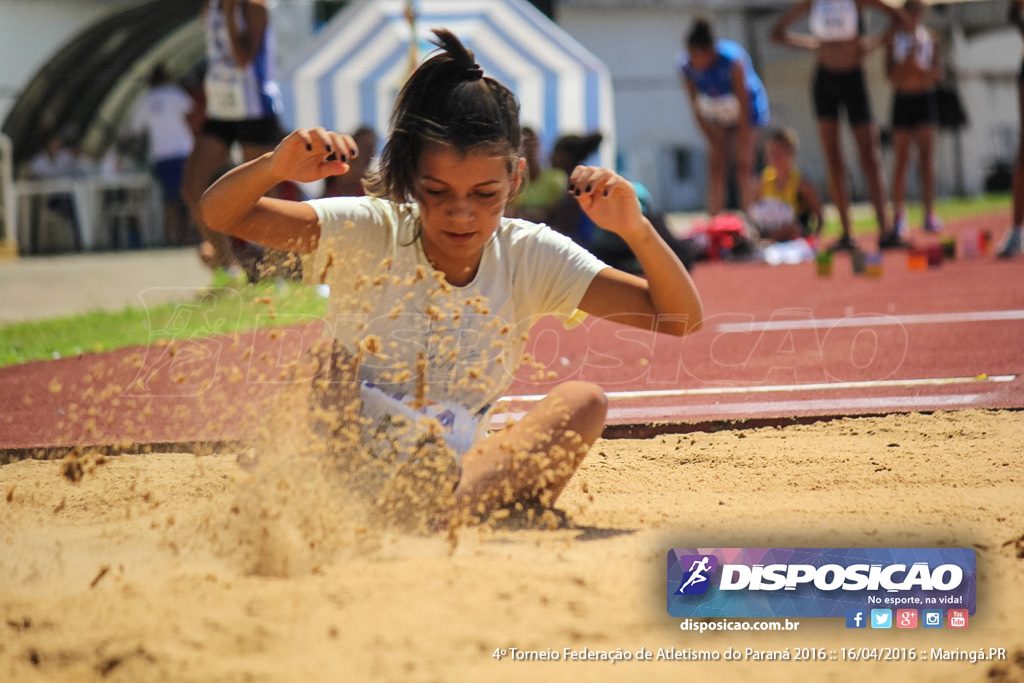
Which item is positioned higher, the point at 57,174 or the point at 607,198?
the point at 57,174

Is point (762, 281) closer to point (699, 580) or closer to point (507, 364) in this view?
point (507, 364)

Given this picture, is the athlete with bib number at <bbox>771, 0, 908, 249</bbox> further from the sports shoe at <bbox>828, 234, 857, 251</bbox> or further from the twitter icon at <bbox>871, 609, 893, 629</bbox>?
the twitter icon at <bbox>871, 609, 893, 629</bbox>

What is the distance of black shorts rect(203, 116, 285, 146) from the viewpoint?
7145 mm

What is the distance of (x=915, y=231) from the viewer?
1161 centimetres

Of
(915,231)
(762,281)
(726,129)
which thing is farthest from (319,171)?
(915,231)

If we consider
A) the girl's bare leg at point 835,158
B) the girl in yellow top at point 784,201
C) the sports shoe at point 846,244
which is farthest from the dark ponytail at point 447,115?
the girl in yellow top at point 784,201

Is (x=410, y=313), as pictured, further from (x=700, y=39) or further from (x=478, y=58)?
(x=478, y=58)

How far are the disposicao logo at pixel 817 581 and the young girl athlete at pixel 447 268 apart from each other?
64 centimetres

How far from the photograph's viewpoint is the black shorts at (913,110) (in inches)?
412

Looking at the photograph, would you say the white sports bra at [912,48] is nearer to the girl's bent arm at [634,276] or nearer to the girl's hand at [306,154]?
the girl's bent arm at [634,276]

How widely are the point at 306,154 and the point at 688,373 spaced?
2337 mm

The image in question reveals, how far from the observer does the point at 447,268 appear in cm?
282

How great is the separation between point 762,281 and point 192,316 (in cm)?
368

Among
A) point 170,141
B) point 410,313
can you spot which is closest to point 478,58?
point 170,141
